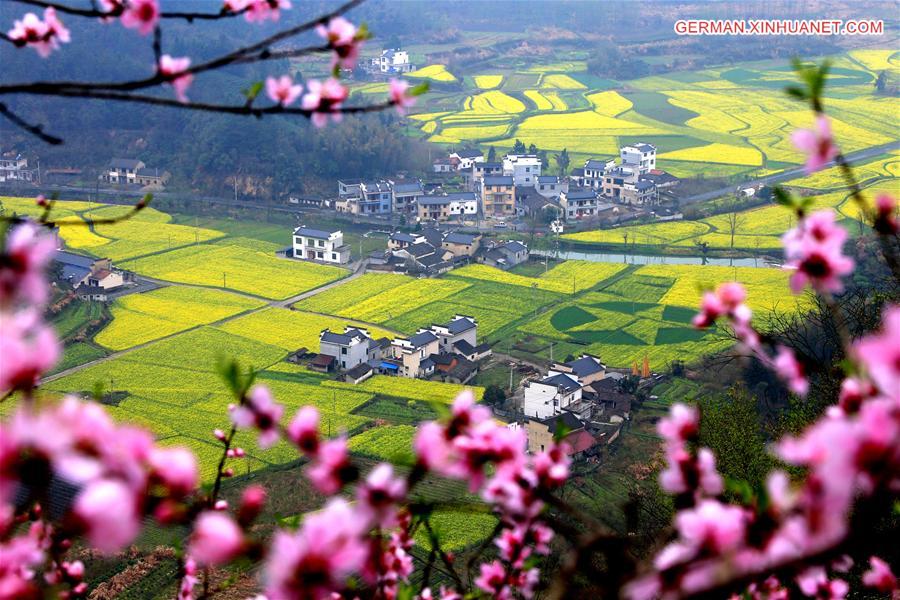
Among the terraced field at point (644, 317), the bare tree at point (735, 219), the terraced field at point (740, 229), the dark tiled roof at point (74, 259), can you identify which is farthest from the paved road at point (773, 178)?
the dark tiled roof at point (74, 259)

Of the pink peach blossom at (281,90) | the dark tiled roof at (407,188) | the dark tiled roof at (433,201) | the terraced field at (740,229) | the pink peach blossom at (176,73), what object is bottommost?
the terraced field at (740,229)

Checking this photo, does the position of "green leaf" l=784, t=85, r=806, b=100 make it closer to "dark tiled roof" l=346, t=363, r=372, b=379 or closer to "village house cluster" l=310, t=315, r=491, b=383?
"village house cluster" l=310, t=315, r=491, b=383

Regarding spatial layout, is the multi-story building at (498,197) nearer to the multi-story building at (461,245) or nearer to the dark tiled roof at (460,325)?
the multi-story building at (461,245)

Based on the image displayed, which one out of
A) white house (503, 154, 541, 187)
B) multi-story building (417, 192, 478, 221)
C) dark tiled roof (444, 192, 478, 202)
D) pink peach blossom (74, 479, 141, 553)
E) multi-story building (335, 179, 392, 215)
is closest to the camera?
pink peach blossom (74, 479, 141, 553)

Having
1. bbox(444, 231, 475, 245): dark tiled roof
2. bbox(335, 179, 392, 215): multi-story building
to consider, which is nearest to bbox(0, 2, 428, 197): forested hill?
bbox(335, 179, 392, 215): multi-story building

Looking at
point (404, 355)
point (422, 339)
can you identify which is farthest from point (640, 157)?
point (404, 355)

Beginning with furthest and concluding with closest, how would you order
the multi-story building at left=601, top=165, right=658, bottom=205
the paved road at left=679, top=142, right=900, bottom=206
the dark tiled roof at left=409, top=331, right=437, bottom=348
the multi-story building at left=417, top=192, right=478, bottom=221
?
the paved road at left=679, top=142, right=900, bottom=206
the multi-story building at left=601, top=165, right=658, bottom=205
the multi-story building at left=417, top=192, right=478, bottom=221
the dark tiled roof at left=409, top=331, right=437, bottom=348

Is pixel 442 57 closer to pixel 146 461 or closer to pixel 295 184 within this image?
pixel 295 184

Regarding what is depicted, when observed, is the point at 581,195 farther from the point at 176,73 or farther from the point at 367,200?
the point at 176,73
